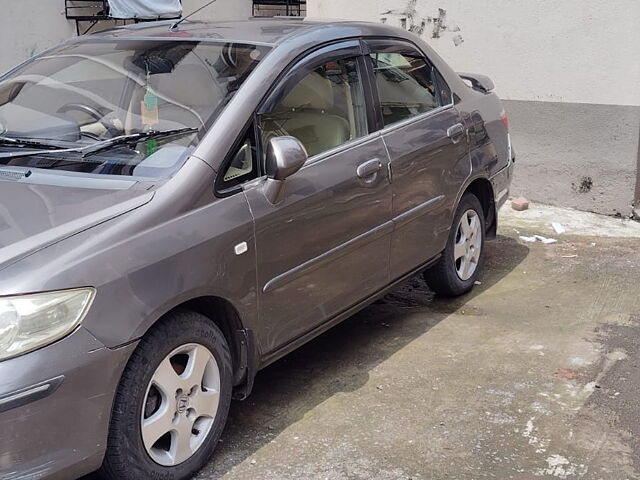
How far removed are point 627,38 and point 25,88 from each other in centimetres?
476

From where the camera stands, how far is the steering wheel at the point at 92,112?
355 centimetres

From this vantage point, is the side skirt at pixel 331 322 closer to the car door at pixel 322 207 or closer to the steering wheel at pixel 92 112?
the car door at pixel 322 207

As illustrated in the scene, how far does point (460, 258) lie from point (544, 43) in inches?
109

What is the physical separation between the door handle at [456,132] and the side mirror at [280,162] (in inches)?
63.4

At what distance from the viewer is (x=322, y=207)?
3.65 meters

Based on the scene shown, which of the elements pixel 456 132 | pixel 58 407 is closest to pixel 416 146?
pixel 456 132

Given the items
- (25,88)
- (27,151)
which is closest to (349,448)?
(27,151)

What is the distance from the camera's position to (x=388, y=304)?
518cm

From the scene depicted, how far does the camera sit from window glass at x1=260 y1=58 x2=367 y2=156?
3.66m

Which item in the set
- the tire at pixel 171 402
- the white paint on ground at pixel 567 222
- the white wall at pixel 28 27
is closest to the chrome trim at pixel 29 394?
the tire at pixel 171 402

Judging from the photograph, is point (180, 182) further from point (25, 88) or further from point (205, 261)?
point (25, 88)

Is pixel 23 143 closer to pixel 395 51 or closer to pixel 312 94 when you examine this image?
pixel 312 94

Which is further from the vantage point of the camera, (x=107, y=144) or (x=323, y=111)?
(x=323, y=111)

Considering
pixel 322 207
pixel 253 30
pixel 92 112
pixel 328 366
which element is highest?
pixel 253 30
